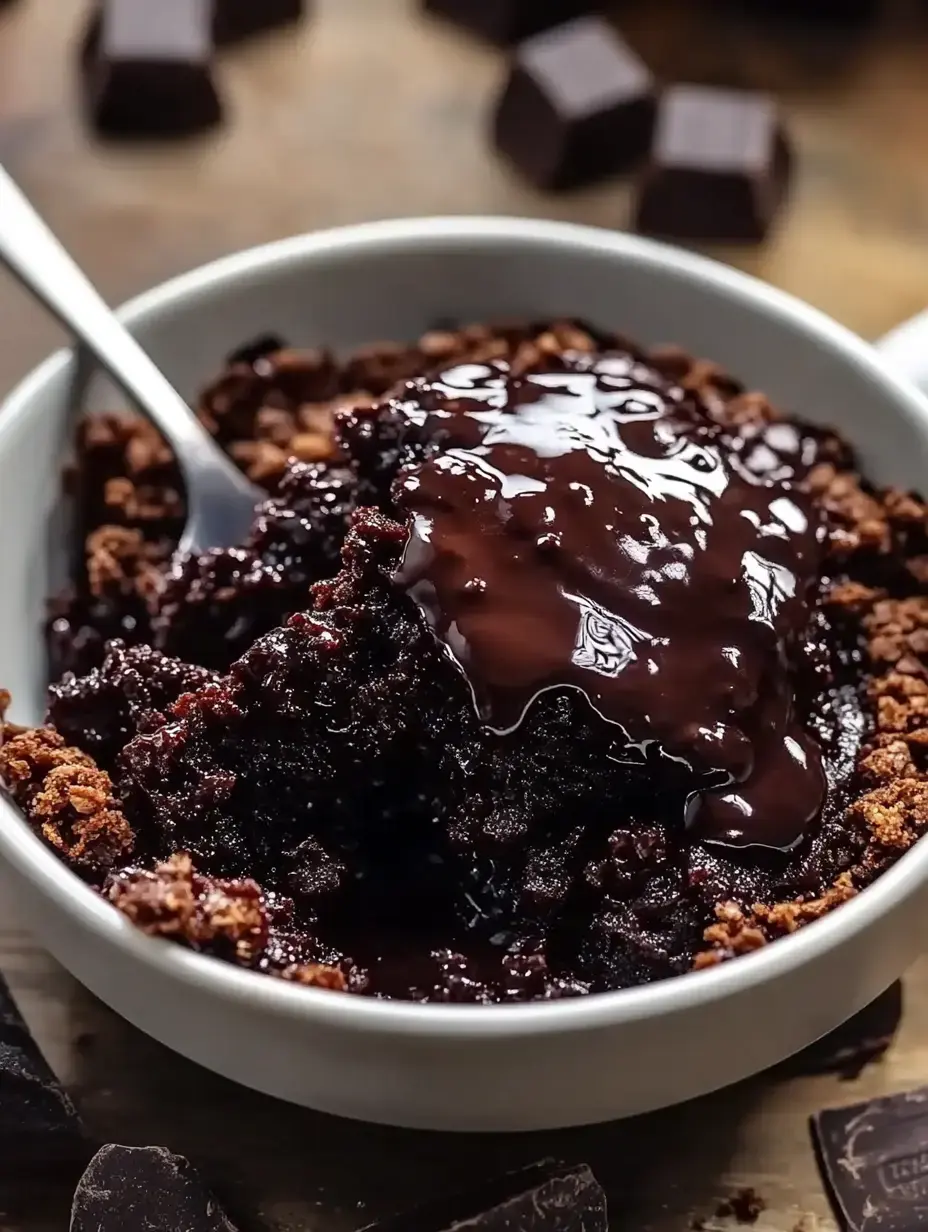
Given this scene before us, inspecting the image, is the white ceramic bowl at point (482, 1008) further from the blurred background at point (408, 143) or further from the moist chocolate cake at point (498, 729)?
the blurred background at point (408, 143)

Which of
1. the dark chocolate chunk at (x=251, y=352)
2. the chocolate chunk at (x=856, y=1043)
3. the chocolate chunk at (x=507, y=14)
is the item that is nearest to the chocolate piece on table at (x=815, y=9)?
the chocolate chunk at (x=507, y=14)

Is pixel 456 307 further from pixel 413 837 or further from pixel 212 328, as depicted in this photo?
pixel 413 837

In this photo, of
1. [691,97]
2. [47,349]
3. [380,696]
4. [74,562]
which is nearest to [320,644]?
[380,696]

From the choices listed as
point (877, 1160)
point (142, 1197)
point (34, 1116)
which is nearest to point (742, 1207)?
point (877, 1160)

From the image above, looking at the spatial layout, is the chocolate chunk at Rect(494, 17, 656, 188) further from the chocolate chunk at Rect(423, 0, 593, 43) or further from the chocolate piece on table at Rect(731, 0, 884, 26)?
the chocolate piece on table at Rect(731, 0, 884, 26)

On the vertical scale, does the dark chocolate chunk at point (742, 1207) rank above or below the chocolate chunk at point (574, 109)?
below
